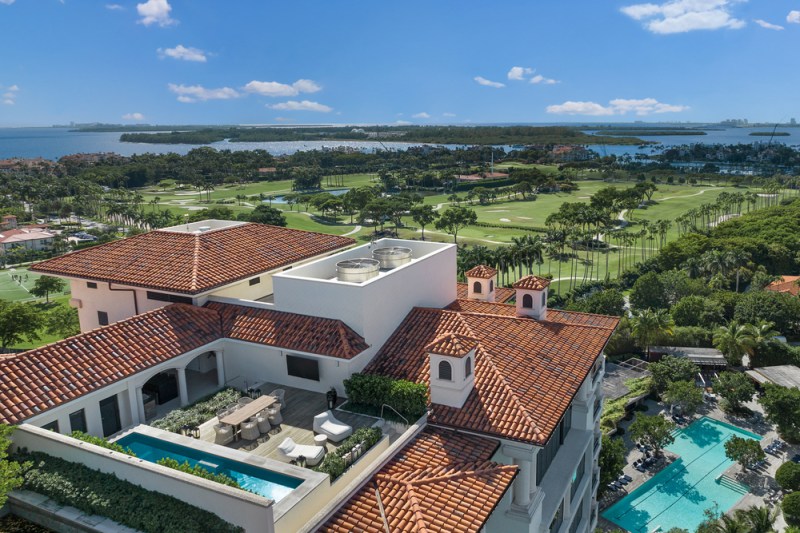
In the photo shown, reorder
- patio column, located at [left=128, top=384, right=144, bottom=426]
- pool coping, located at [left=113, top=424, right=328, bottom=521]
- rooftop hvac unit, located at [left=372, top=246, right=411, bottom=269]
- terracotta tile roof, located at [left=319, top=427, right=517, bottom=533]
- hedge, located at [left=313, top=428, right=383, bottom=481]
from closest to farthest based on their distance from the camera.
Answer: pool coping, located at [left=113, top=424, right=328, bottom=521]
terracotta tile roof, located at [left=319, top=427, right=517, bottom=533]
hedge, located at [left=313, top=428, right=383, bottom=481]
patio column, located at [left=128, top=384, right=144, bottom=426]
rooftop hvac unit, located at [left=372, top=246, right=411, bottom=269]

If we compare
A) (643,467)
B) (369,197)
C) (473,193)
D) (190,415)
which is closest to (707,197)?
(473,193)

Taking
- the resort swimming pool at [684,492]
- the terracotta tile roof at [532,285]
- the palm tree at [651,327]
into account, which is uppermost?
the terracotta tile roof at [532,285]

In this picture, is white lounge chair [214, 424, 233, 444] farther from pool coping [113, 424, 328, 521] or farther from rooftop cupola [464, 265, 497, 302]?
rooftop cupola [464, 265, 497, 302]

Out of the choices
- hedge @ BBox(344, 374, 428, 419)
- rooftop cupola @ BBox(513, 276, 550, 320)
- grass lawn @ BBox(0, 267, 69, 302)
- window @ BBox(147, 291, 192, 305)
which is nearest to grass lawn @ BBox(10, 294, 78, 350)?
Result: grass lawn @ BBox(0, 267, 69, 302)

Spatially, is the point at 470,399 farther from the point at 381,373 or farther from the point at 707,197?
the point at 707,197

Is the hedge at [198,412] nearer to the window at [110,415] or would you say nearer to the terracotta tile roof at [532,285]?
the window at [110,415]

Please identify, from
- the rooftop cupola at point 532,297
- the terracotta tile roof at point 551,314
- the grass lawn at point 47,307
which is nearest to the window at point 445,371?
the rooftop cupola at point 532,297
